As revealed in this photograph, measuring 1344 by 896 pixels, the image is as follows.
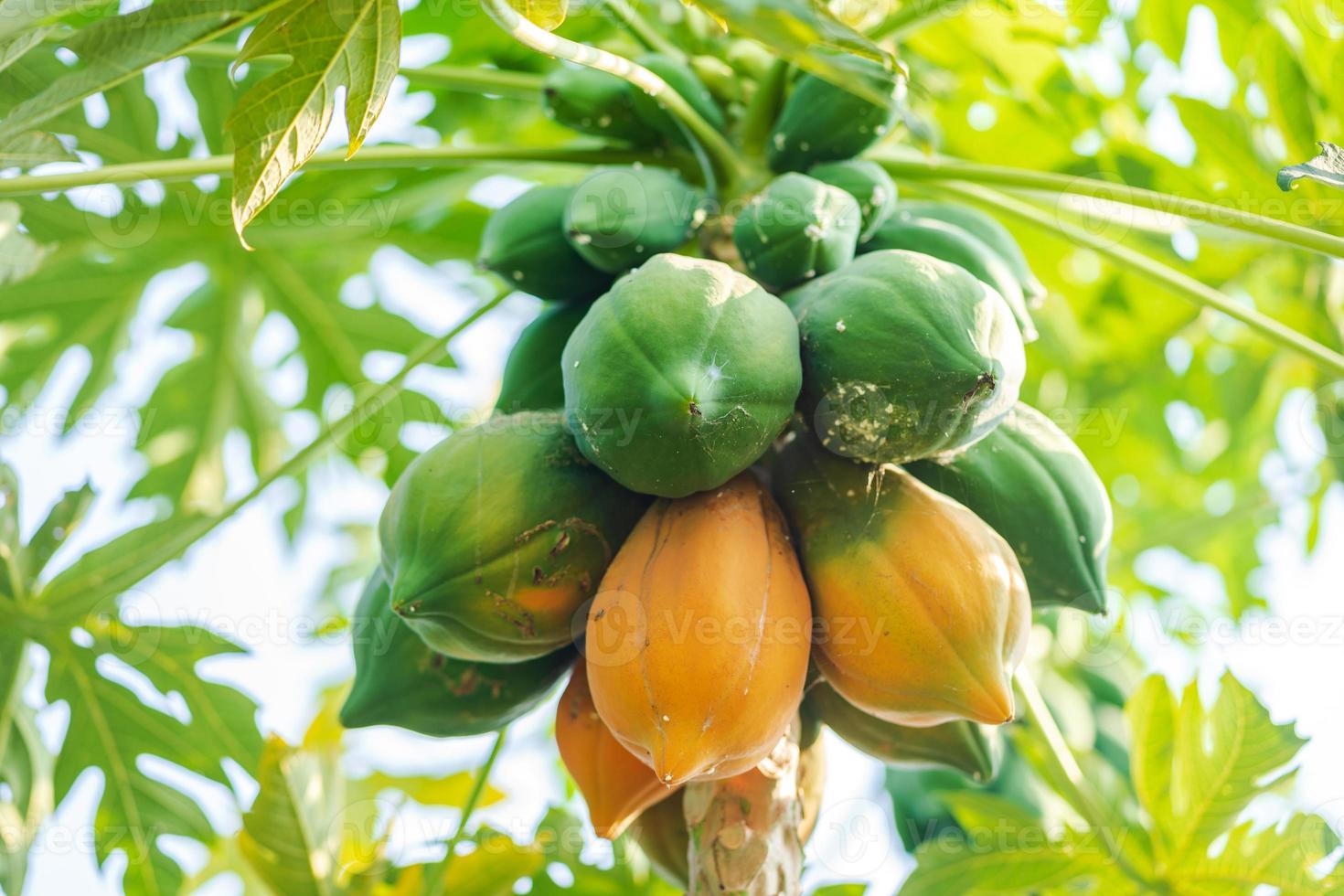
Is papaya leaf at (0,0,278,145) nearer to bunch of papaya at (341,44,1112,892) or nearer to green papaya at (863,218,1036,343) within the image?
bunch of papaya at (341,44,1112,892)

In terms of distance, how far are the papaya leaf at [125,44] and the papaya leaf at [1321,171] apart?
4.66 ft

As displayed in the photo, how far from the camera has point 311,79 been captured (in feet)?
5.54

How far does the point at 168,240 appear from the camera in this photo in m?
3.15

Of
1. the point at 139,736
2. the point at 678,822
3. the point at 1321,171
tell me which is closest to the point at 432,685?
the point at 678,822

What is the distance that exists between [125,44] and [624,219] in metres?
0.73

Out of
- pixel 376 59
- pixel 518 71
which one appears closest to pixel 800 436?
pixel 376 59

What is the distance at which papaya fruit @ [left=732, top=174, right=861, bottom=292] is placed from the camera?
180cm

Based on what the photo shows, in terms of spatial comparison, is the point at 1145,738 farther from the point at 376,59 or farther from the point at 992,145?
the point at 376,59

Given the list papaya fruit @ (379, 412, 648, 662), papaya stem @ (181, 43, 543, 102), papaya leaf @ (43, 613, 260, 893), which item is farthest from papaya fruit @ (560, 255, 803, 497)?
papaya leaf @ (43, 613, 260, 893)

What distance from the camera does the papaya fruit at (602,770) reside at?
5.77 feet

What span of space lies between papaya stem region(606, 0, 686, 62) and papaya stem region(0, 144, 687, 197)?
0.84 ft

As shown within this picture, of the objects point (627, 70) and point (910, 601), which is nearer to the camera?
point (910, 601)

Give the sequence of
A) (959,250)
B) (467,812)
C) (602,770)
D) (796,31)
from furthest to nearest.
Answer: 1. (467,812)
2. (959,250)
3. (602,770)
4. (796,31)

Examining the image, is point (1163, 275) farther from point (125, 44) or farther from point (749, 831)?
point (125, 44)
